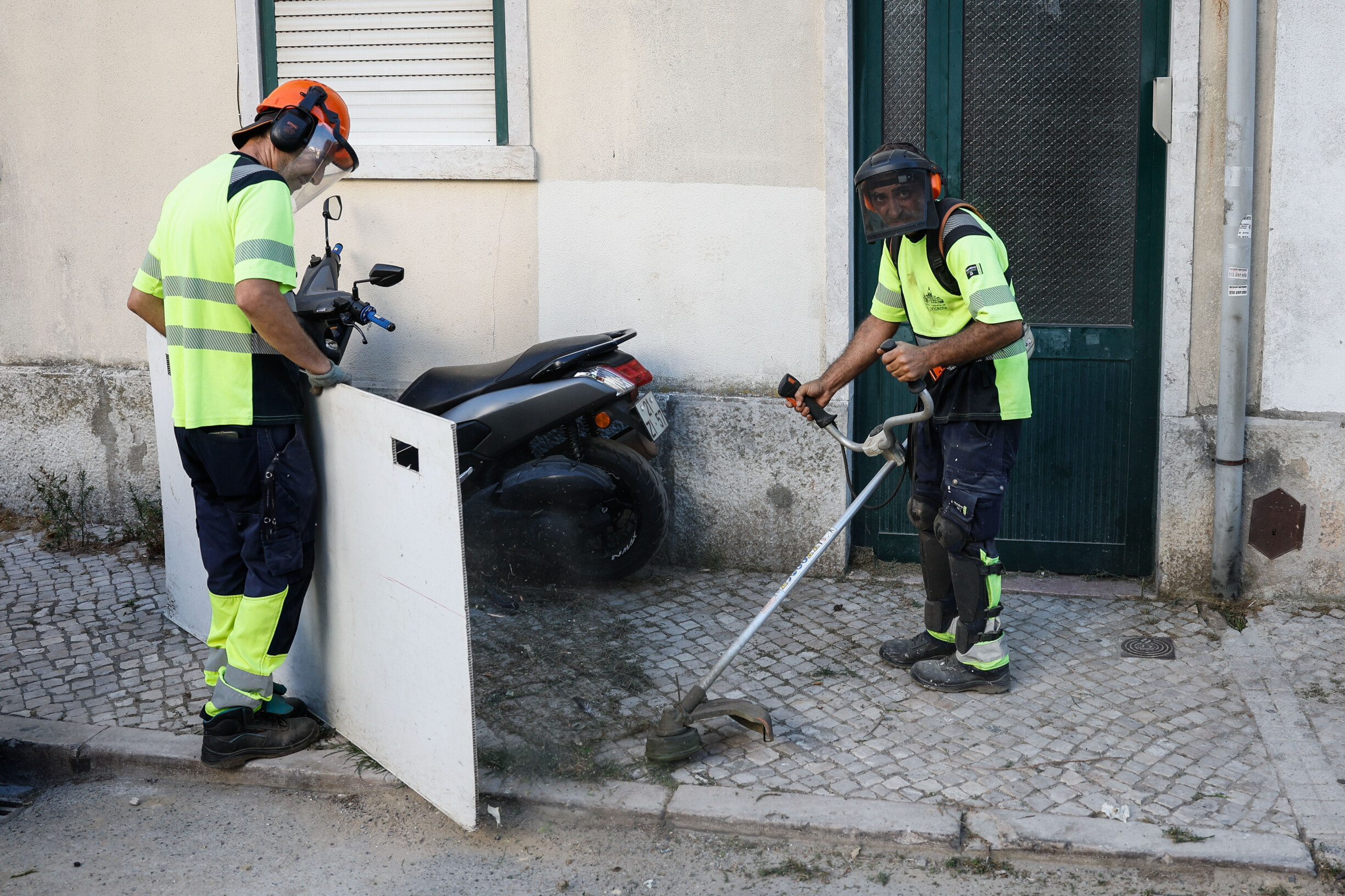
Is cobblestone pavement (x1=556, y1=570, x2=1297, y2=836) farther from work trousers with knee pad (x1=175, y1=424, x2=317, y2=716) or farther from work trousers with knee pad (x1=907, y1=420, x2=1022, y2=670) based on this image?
work trousers with knee pad (x1=175, y1=424, x2=317, y2=716)

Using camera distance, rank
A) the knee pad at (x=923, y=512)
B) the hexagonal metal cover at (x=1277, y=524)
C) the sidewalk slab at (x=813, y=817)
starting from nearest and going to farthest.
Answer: the sidewalk slab at (x=813, y=817) < the knee pad at (x=923, y=512) < the hexagonal metal cover at (x=1277, y=524)

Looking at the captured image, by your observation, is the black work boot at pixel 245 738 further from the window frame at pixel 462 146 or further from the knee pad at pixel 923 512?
the window frame at pixel 462 146

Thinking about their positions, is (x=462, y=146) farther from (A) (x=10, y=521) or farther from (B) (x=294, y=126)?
(A) (x=10, y=521)

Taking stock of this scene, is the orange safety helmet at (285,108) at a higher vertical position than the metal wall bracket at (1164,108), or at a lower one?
lower

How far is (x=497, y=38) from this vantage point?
586 centimetres

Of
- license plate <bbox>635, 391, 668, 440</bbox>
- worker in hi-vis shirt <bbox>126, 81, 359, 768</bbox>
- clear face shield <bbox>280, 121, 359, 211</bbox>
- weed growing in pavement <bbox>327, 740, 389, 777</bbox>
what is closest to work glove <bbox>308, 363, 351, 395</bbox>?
worker in hi-vis shirt <bbox>126, 81, 359, 768</bbox>

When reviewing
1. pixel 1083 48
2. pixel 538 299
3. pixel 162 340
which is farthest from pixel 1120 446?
pixel 162 340

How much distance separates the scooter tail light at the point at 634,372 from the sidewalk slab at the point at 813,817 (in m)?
2.00

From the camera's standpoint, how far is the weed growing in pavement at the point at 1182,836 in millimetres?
3469

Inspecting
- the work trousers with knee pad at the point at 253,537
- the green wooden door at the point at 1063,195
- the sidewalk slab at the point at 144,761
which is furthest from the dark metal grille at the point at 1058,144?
the sidewalk slab at the point at 144,761

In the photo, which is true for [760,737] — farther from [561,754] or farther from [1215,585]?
[1215,585]

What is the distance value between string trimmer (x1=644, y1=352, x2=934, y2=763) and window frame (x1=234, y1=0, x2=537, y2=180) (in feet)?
7.42

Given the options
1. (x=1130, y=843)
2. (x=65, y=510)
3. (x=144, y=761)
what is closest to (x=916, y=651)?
(x=1130, y=843)

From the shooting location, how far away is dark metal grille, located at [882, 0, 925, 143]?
18.1 ft
